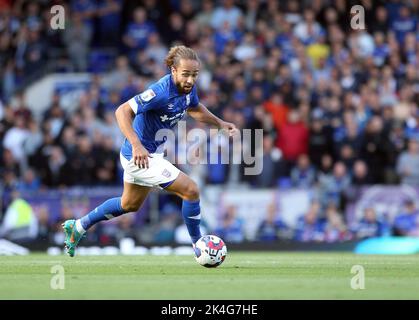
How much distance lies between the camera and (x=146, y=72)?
20891mm

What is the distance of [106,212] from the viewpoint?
1191cm

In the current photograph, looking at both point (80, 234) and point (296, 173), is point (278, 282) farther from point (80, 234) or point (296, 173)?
point (296, 173)

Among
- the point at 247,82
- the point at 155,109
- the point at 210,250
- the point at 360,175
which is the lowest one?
the point at 210,250

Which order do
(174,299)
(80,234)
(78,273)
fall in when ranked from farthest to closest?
(80,234)
(78,273)
(174,299)

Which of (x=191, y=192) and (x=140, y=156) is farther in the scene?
(x=191, y=192)

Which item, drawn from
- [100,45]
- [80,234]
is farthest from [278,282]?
[100,45]

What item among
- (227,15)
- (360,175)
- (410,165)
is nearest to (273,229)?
(360,175)

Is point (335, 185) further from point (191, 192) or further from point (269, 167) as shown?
point (191, 192)

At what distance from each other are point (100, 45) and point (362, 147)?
21.8 ft

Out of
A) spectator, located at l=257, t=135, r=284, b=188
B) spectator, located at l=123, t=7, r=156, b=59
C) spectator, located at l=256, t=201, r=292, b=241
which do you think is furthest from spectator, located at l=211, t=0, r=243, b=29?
spectator, located at l=256, t=201, r=292, b=241

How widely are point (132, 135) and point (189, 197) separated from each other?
0.91 m

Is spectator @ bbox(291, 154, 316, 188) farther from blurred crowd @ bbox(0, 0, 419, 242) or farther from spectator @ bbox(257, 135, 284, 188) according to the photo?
spectator @ bbox(257, 135, 284, 188)

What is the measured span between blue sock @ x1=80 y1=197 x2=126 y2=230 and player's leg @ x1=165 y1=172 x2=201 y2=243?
2.87 ft

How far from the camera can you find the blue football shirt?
1105 cm
